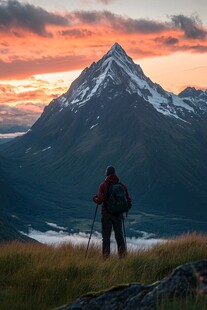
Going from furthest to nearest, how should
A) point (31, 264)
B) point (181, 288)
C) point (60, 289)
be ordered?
point (31, 264), point (60, 289), point (181, 288)

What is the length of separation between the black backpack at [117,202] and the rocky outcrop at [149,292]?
9.18 meters

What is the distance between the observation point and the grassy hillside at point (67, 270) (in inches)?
404

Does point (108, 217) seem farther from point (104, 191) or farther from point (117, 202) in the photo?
point (104, 191)

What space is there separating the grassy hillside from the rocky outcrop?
3105 millimetres

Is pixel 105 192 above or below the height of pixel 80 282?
above

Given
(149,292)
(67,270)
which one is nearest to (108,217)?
(67,270)

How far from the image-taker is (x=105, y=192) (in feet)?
55.0

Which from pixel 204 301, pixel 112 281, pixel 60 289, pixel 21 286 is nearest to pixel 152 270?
pixel 112 281

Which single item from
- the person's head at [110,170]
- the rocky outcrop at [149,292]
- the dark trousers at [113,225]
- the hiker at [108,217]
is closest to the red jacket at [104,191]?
the hiker at [108,217]

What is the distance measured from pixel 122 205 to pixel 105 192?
79 cm

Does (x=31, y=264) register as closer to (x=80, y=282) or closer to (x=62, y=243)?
(x=80, y=282)

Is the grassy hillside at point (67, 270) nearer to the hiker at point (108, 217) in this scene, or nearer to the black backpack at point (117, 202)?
the hiker at point (108, 217)

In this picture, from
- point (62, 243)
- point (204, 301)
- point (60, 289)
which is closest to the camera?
point (204, 301)

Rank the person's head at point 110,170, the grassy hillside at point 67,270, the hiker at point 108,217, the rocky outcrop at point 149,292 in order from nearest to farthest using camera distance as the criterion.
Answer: the rocky outcrop at point 149,292 → the grassy hillside at point 67,270 → the hiker at point 108,217 → the person's head at point 110,170
